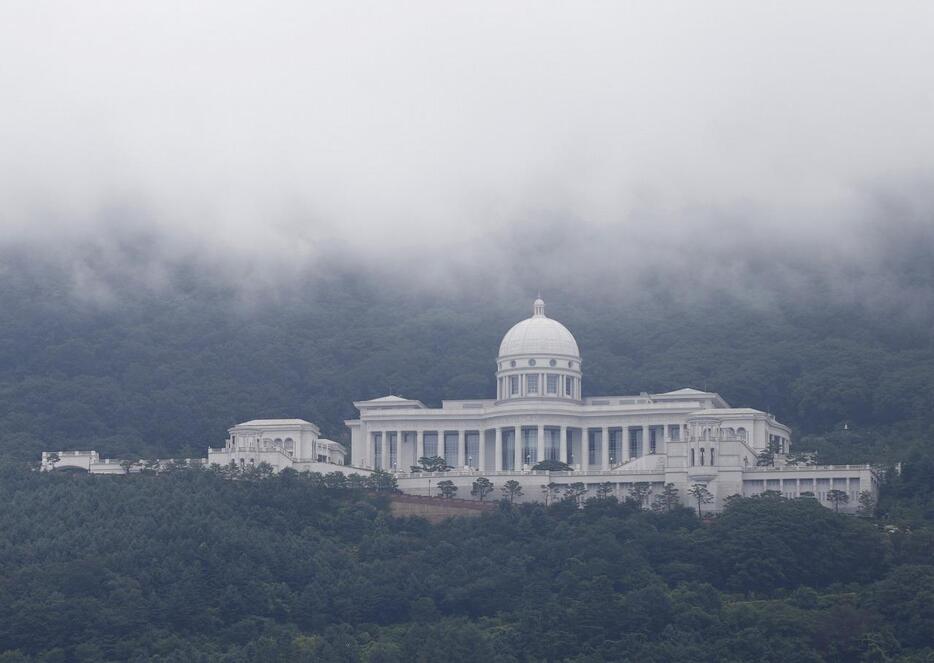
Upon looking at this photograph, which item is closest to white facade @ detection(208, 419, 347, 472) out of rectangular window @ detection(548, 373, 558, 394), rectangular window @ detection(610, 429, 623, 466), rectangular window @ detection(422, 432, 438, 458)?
rectangular window @ detection(422, 432, 438, 458)

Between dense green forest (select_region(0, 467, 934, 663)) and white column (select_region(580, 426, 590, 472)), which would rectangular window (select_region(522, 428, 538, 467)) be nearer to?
white column (select_region(580, 426, 590, 472))

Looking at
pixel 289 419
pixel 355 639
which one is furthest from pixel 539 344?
pixel 355 639

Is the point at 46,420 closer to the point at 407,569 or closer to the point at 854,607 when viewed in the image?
the point at 407,569

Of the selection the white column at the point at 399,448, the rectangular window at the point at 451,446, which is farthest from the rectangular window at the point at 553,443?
the white column at the point at 399,448

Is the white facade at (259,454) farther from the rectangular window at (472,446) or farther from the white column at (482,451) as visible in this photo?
the white column at (482,451)

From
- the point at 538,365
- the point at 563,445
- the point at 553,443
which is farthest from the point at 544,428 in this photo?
the point at 538,365

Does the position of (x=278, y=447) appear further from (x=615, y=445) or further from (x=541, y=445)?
(x=615, y=445)
